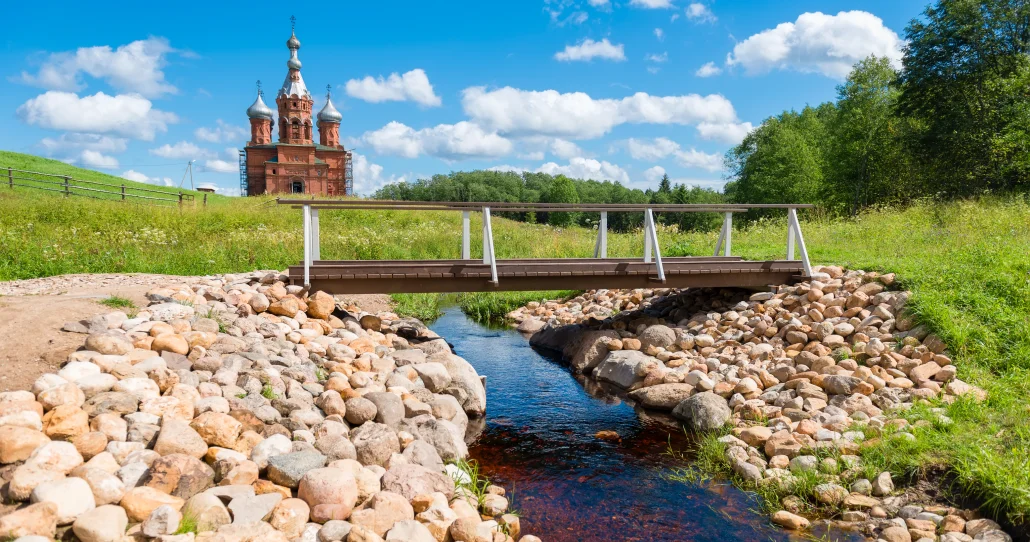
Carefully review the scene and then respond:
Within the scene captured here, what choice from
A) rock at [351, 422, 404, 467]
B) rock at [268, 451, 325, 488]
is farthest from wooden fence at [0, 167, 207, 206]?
rock at [268, 451, 325, 488]

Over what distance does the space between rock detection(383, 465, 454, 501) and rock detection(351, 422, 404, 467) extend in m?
0.34

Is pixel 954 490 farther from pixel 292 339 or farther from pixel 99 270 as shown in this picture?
pixel 99 270

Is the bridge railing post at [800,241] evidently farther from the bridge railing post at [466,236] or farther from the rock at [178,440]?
the rock at [178,440]

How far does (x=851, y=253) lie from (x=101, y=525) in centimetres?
1347

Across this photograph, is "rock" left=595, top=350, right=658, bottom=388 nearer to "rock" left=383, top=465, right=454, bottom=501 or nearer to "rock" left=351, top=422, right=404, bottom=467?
"rock" left=351, top=422, right=404, bottom=467

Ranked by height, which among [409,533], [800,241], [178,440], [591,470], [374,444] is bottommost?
[591,470]

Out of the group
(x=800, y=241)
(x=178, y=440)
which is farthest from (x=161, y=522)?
(x=800, y=241)

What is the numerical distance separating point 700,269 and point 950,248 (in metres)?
5.02

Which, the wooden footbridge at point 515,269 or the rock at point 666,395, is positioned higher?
the wooden footbridge at point 515,269

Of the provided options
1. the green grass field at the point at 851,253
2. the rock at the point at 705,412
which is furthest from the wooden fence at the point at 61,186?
the rock at the point at 705,412

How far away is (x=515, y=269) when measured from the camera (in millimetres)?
10758

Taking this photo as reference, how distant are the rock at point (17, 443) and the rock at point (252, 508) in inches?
61.6

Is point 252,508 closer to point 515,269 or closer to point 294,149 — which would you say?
point 515,269

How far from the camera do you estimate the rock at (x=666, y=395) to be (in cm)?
906
